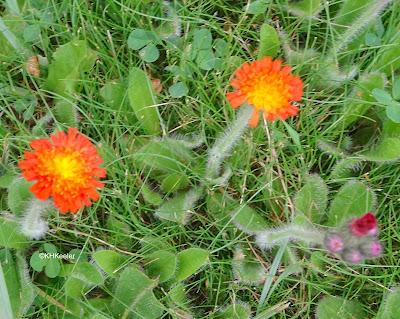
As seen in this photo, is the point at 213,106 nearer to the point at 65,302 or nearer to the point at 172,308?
the point at 172,308

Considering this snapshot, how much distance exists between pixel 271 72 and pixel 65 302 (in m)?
1.48

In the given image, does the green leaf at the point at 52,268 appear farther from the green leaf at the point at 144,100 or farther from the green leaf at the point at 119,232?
the green leaf at the point at 144,100

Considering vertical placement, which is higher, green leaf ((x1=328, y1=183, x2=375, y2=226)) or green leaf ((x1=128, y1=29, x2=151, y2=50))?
green leaf ((x1=128, y1=29, x2=151, y2=50))

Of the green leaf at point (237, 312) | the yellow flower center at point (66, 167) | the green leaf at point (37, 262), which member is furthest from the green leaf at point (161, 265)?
the yellow flower center at point (66, 167)

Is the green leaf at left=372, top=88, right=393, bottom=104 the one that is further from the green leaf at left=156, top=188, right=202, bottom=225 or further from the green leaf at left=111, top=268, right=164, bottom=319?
the green leaf at left=111, top=268, right=164, bottom=319

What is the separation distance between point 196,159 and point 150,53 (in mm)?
628

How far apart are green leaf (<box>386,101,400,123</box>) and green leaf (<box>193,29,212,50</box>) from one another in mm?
998

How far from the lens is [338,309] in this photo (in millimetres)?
2377

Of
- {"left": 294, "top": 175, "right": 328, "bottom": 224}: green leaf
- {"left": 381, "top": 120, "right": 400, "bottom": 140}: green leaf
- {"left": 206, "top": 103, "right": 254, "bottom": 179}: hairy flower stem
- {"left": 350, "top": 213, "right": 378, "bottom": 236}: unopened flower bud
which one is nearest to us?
{"left": 350, "top": 213, "right": 378, "bottom": 236}: unopened flower bud

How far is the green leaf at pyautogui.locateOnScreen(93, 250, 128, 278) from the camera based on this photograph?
2.21 meters

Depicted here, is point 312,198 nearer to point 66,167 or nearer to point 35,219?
point 66,167

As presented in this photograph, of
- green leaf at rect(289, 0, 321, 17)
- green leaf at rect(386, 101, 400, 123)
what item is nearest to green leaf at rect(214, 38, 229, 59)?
green leaf at rect(289, 0, 321, 17)

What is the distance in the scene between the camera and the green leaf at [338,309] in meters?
2.36

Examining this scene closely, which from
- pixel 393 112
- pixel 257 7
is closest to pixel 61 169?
pixel 257 7
